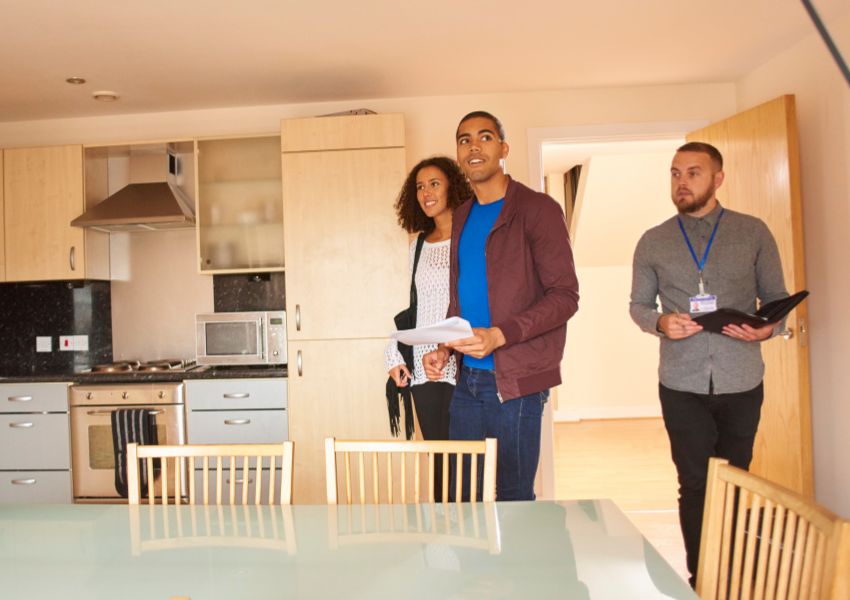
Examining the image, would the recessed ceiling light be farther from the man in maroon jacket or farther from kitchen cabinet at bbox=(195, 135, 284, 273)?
the man in maroon jacket

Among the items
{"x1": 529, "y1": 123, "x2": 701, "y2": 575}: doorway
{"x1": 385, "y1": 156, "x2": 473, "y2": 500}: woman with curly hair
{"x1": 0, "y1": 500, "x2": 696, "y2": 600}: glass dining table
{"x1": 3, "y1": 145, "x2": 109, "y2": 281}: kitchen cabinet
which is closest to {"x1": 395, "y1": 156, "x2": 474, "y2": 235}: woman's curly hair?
{"x1": 385, "y1": 156, "x2": 473, "y2": 500}: woman with curly hair

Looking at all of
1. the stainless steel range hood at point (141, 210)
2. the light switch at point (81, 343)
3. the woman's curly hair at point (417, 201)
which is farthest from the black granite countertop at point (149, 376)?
the woman's curly hair at point (417, 201)

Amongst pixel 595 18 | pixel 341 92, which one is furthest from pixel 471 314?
pixel 341 92

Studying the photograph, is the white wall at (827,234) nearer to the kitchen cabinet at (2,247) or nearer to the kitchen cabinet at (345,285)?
the kitchen cabinet at (345,285)

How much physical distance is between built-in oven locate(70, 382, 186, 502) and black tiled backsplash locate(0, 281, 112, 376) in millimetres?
547

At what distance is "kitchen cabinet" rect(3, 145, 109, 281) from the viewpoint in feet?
12.2

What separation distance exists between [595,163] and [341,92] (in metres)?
2.80

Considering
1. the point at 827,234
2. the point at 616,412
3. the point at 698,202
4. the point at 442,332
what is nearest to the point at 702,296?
the point at 698,202

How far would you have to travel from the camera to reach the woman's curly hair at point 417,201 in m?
2.51

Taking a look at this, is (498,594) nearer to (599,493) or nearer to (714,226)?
(714,226)

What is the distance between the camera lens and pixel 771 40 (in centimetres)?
318

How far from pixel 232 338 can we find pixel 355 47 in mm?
1607

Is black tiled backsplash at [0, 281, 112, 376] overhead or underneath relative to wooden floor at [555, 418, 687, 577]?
overhead

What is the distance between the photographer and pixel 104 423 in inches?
138
